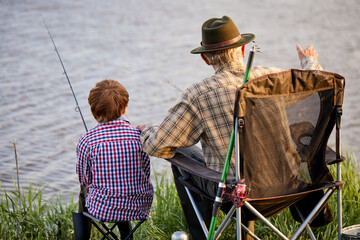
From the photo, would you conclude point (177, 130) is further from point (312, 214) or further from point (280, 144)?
point (312, 214)

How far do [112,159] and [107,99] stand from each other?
10.1 inches

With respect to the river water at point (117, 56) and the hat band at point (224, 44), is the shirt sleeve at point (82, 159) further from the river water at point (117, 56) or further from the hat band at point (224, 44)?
the river water at point (117, 56)

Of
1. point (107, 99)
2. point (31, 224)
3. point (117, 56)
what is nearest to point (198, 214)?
point (107, 99)

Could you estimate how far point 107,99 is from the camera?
104 inches

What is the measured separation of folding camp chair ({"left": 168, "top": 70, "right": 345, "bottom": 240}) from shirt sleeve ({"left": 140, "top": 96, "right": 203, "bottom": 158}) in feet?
0.32

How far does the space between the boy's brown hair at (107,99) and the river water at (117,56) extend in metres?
1.70

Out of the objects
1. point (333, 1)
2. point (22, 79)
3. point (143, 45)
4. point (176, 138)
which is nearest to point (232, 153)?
point (176, 138)

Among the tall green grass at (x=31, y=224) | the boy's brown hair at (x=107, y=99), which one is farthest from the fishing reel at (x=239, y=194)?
the tall green grass at (x=31, y=224)

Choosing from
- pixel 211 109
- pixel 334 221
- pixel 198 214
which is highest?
pixel 211 109

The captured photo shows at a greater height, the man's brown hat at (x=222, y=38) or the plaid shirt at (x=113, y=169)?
the man's brown hat at (x=222, y=38)

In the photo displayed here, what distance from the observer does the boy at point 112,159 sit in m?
2.66

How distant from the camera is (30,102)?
6.73 meters

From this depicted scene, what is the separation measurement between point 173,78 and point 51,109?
59.1 inches

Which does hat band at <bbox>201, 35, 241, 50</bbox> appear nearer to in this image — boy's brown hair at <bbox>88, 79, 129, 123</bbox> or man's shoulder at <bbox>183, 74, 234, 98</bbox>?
man's shoulder at <bbox>183, 74, 234, 98</bbox>
